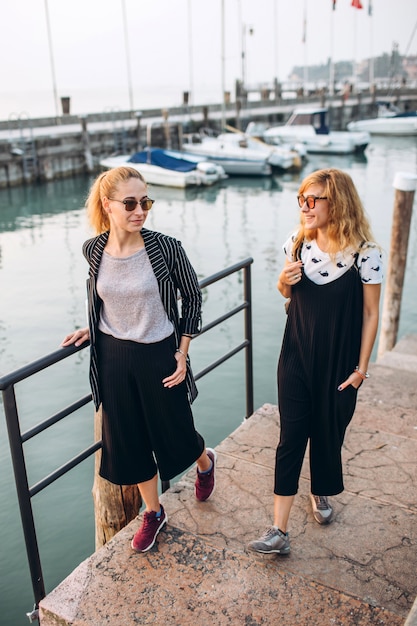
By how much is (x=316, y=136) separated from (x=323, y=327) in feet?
94.9

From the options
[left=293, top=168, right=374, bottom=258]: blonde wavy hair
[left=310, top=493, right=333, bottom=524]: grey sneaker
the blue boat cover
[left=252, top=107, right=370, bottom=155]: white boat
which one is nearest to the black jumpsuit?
[left=293, top=168, right=374, bottom=258]: blonde wavy hair

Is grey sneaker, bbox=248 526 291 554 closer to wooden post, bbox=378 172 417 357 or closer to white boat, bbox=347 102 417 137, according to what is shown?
wooden post, bbox=378 172 417 357

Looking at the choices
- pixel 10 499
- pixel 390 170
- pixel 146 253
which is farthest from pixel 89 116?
pixel 146 253

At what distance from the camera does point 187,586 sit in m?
2.52

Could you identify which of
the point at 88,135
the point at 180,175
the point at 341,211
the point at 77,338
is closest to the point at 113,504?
the point at 77,338

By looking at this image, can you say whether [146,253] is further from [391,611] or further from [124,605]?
[391,611]

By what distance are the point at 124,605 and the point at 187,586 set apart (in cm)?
26

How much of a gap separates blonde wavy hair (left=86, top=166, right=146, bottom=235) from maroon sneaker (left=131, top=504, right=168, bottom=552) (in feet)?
4.14

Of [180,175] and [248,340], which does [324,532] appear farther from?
[180,175]

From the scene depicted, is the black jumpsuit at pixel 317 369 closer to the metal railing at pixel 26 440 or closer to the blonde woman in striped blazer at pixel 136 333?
the blonde woman in striped blazer at pixel 136 333

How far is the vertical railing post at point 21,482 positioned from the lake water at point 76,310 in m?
0.86

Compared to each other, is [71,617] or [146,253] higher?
[146,253]

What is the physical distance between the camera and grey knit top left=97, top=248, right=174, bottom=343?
242cm

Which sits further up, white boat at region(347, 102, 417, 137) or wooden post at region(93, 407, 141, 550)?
wooden post at region(93, 407, 141, 550)
